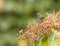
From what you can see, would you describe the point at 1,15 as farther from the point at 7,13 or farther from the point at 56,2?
the point at 56,2

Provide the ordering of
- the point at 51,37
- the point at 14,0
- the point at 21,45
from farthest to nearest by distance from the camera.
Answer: the point at 14,0 < the point at 21,45 < the point at 51,37

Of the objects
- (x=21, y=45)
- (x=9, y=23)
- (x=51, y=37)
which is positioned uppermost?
(x=9, y=23)

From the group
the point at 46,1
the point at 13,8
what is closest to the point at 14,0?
the point at 13,8

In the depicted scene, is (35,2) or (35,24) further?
(35,2)

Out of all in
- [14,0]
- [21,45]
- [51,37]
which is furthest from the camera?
[14,0]

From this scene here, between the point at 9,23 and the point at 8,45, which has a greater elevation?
the point at 9,23

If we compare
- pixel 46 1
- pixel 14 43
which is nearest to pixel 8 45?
pixel 14 43

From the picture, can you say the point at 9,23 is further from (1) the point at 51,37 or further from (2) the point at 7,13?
(1) the point at 51,37
